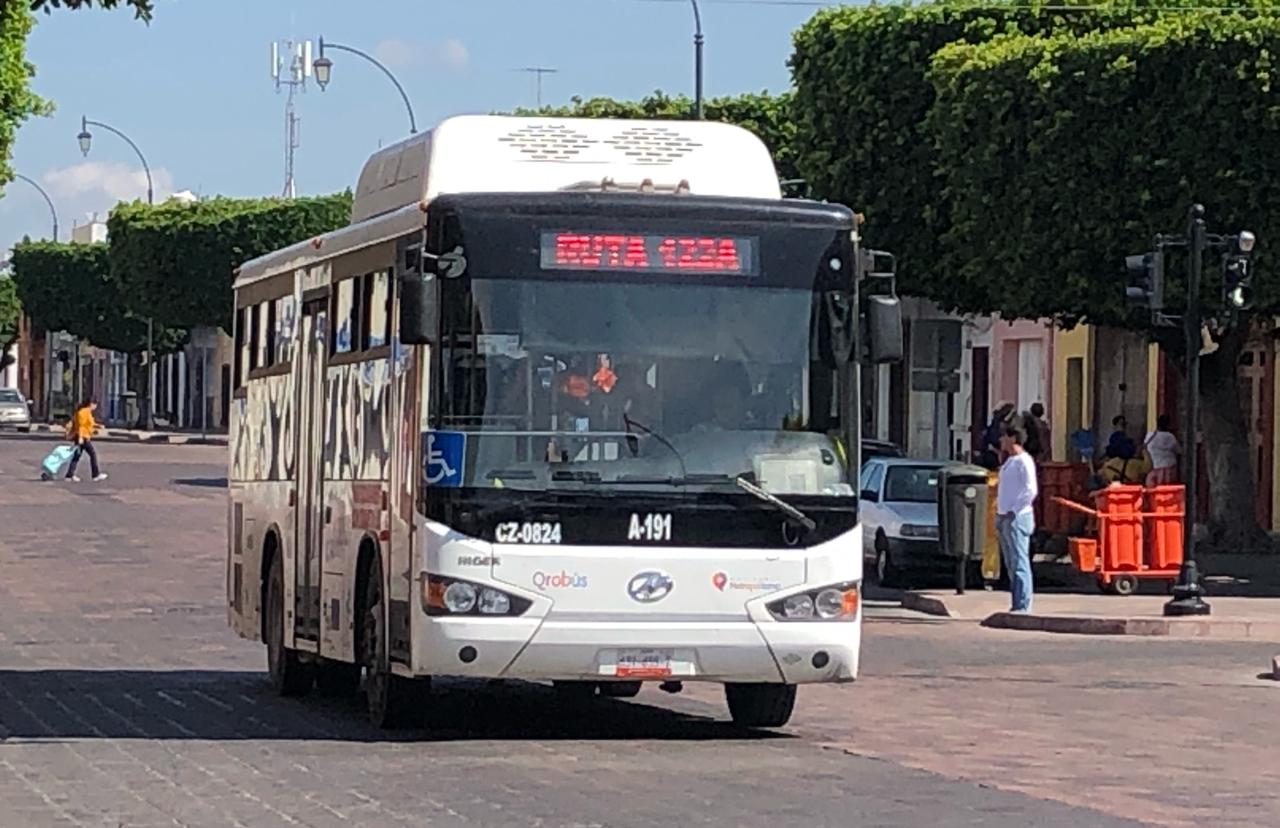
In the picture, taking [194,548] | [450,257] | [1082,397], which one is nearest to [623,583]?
[450,257]

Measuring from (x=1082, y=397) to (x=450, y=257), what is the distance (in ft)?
119

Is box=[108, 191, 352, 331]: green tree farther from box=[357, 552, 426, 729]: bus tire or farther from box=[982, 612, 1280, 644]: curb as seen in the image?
box=[357, 552, 426, 729]: bus tire

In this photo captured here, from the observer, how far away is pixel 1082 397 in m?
49.8

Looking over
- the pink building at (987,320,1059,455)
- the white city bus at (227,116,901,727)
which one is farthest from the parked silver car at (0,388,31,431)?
the white city bus at (227,116,901,727)

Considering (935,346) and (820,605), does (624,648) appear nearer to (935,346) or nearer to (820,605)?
(820,605)

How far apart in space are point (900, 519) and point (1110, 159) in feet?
15.9

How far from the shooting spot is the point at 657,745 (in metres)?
15.3

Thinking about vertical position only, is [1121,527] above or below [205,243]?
below

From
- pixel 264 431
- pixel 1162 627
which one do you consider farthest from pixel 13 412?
pixel 264 431

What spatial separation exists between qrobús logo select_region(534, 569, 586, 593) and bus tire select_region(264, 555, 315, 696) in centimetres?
400

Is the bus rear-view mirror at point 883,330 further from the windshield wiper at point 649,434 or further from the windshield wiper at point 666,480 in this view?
the windshield wiper at point 649,434

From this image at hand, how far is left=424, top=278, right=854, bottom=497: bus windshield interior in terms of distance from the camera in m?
14.6

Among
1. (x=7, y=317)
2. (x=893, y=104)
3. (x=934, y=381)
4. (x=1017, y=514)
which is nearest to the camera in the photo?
(x=1017, y=514)

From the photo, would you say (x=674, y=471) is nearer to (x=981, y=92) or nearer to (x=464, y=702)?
(x=464, y=702)
